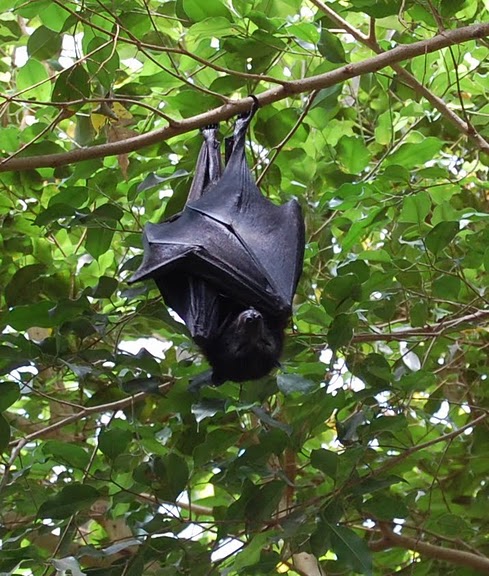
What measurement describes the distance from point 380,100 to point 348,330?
1.72 m

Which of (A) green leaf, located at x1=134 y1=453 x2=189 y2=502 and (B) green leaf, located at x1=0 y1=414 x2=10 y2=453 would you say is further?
(B) green leaf, located at x1=0 y1=414 x2=10 y2=453

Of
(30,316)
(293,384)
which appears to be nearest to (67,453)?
(30,316)

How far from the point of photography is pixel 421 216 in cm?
375

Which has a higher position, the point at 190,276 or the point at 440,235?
the point at 190,276

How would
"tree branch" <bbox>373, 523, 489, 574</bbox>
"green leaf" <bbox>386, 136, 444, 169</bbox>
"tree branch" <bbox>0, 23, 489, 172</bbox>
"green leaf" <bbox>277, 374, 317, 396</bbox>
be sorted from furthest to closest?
"tree branch" <bbox>373, 523, 489, 574</bbox> → "green leaf" <bbox>386, 136, 444, 169</bbox> → "green leaf" <bbox>277, 374, 317, 396</bbox> → "tree branch" <bbox>0, 23, 489, 172</bbox>

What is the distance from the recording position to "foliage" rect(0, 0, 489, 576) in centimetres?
352

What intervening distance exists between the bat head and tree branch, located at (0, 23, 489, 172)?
→ 27.0 inches

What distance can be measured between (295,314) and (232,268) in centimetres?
51

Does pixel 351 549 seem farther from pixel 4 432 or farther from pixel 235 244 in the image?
pixel 4 432

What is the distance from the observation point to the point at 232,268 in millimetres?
3500

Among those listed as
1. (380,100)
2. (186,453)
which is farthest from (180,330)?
(380,100)

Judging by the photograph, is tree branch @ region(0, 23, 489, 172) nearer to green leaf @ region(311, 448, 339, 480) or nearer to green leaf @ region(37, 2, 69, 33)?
green leaf @ region(37, 2, 69, 33)

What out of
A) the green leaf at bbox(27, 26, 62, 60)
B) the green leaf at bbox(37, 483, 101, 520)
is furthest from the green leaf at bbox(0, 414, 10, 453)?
the green leaf at bbox(27, 26, 62, 60)

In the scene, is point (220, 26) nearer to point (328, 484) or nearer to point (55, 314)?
point (55, 314)
